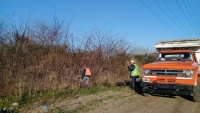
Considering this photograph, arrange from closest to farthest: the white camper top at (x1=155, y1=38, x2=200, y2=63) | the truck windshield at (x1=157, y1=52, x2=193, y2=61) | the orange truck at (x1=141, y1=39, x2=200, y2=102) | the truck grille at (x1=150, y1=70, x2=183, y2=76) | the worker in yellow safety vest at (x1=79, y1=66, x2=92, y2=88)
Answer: the orange truck at (x1=141, y1=39, x2=200, y2=102), the truck grille at (x1=150, y1=70, x2=183, y2=76), the truck windshield at (x1=157, y1=52, x2=193, y2=61), the white camper top at (x1=155, y1=38, x2=200, y2=63), the worker in yellow safety vest at (x1=79, y1=66, x2=92, y2=88)

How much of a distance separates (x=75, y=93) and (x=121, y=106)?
270cm

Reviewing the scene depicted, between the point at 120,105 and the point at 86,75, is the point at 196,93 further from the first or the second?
the point at 86,75

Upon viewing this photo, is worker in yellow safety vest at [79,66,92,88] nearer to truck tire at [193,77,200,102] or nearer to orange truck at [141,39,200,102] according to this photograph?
orange truck at [141,39,200,102]

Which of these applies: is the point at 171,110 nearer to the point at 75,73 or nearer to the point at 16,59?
the point at 75,73

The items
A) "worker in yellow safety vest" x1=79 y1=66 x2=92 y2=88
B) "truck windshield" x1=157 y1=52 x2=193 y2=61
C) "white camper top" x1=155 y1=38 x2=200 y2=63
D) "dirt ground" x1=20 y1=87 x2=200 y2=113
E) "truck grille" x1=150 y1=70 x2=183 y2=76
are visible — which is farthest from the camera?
"worker in yellow safety vest" x1=79 y1=66 x2=92 y2=88

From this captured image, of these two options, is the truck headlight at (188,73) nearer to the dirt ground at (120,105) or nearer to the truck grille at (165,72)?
the truck grille at (165,72)

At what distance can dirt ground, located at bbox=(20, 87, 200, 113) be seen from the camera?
5.57m

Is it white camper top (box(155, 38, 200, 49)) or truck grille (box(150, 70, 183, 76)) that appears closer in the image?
truck grille (box(150, 70, 183, 76))

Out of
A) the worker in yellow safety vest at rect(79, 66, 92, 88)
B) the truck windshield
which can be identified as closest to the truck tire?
the truck windshield

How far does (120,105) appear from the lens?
624 centimetres

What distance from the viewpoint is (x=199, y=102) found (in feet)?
21.4

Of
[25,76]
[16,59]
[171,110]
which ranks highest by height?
[16,59]

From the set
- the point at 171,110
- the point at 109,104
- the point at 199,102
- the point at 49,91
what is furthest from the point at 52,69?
the point at 199,102

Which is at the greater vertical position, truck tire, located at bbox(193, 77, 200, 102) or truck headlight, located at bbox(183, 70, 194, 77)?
truck headlight, located at bbox(183, 70, 194, 77)
